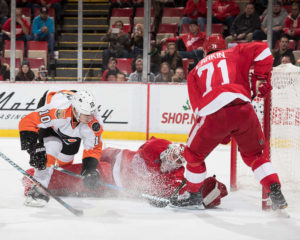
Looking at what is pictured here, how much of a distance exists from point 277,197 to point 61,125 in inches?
57.3

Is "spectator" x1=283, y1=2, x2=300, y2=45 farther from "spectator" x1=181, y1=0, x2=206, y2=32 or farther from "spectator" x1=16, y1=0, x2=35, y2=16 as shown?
"spectator" x1=16, y1=0, x2=35, y2=16

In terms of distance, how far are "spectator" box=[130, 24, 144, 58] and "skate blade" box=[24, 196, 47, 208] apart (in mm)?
3763

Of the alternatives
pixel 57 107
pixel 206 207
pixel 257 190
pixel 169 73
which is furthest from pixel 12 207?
pixel 169 73

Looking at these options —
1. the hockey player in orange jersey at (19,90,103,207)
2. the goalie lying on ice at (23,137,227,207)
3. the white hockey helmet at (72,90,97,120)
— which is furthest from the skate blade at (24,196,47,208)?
the white hockey helmet at (72,90,97,120)

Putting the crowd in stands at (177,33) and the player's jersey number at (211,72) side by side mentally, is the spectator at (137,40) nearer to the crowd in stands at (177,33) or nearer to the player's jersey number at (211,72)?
the crowd in stands at (177,33)

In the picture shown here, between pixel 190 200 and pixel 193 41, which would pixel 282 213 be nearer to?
pixel 190 200

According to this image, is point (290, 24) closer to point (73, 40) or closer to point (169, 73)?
point (169, 73)

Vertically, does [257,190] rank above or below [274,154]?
below

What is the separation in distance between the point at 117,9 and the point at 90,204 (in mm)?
4501

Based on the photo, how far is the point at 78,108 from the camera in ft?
9.90

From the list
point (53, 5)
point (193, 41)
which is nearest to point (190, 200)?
point (193, 41)

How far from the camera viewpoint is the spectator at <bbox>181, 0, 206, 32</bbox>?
21.2 feet

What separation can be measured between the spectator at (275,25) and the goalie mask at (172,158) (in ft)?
11.4

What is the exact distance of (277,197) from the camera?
271 centimetres
